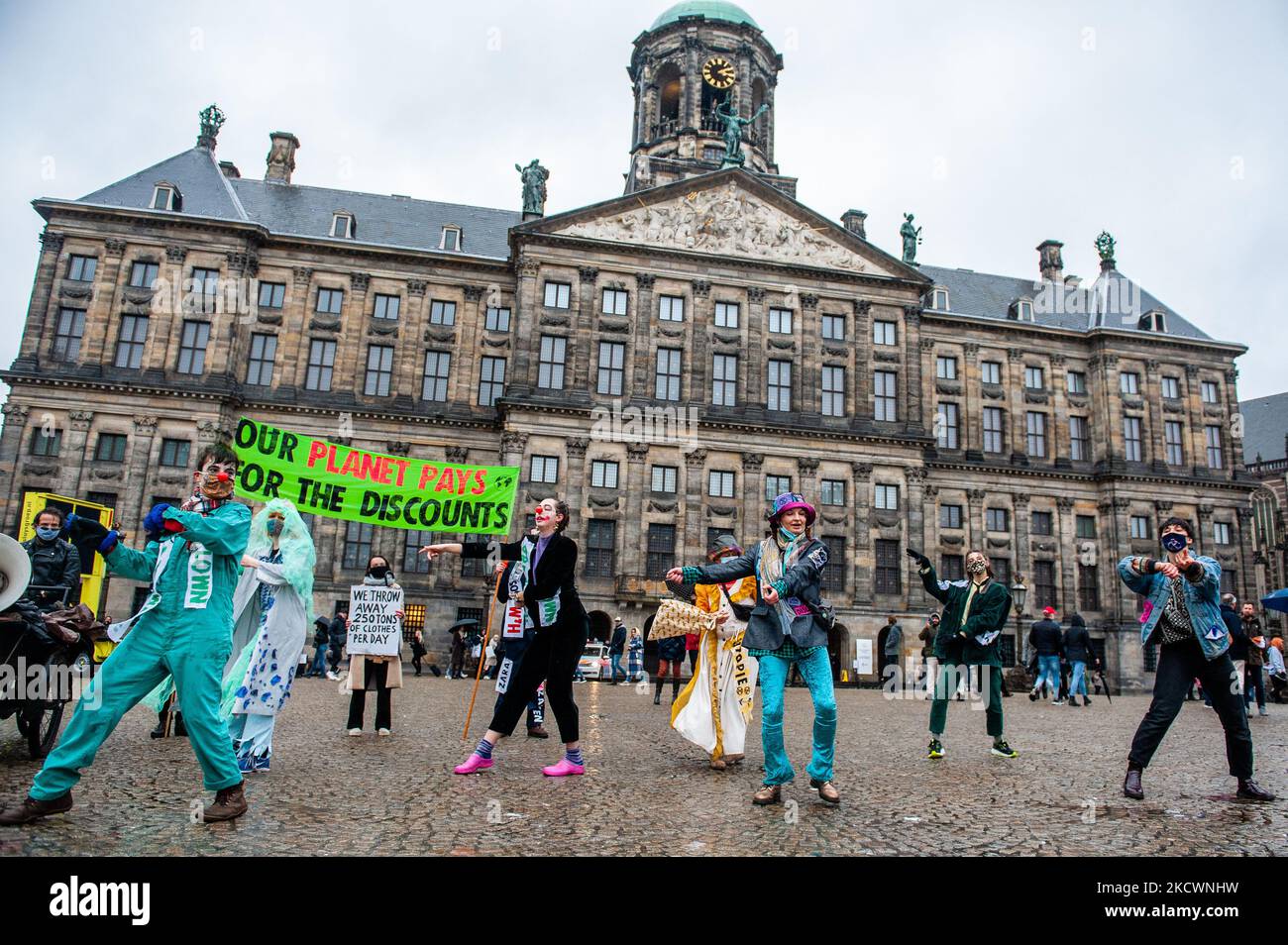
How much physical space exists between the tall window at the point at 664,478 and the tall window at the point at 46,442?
24.0 metres

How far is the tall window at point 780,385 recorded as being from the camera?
36.7 meters

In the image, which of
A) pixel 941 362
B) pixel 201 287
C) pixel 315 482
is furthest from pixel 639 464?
pixel 315 482

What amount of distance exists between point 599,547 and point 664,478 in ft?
13.1

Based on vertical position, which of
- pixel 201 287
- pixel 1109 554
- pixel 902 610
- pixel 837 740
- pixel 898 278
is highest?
pixel 898 278

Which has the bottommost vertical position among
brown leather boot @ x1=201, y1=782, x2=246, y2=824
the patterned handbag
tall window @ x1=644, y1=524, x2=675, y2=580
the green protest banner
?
brown leather boot @ x1=201, y1=782, x2=246, y2=824

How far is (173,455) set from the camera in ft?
112

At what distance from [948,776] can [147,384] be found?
3569cm

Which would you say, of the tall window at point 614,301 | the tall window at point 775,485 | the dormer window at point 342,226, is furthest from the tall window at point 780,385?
the dormer window at point 342,226

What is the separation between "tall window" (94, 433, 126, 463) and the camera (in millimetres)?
33500

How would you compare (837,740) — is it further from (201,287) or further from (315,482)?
(201,287)

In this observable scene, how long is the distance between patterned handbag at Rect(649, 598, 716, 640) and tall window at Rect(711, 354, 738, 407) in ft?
88.9

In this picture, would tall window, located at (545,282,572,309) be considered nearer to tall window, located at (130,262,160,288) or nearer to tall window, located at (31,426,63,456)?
tall window, located at (130,262,160,288)

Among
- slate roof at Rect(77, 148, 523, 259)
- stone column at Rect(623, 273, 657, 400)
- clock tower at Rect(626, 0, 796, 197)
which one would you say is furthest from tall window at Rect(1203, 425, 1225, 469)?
slate roof at Rect(77, 148, 523, 259)

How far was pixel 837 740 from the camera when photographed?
10.8 metres
